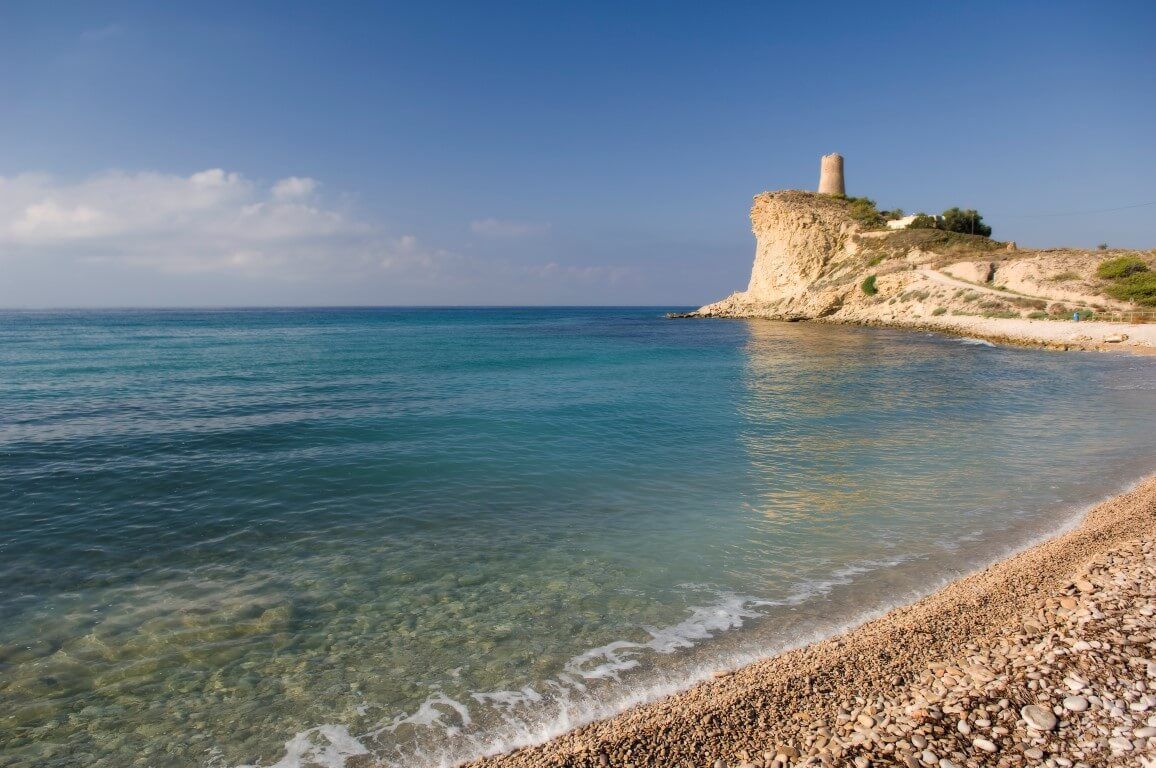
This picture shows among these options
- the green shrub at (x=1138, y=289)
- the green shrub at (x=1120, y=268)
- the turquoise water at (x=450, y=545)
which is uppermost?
the green shrub at (x=1120, y=268)

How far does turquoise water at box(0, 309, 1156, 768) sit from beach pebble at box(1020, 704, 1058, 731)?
6.11 ft

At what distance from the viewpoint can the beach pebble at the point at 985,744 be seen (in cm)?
392

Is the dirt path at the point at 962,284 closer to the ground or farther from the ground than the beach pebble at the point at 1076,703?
farther from the ground

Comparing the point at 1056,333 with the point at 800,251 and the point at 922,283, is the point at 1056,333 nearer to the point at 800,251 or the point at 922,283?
the point at 922,283

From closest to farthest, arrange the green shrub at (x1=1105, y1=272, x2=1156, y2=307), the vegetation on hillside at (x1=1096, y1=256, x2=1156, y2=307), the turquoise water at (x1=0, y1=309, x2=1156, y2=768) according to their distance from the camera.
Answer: the turquoise water at (x1=0, y1=309, x2=1156, y2=768), the green shrub at (x1=1105, y1=272, x2=1156, y2=307), the vegetation on hillside at (x1=1096, y1=256, x2=1156, y2=307)

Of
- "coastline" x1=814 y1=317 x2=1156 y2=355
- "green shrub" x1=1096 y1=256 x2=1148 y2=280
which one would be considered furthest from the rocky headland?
"green shrub" x1=1096 y1=256 x2=1148 y2=280

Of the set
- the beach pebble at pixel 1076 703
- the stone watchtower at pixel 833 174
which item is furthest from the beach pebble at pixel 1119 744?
the stone watchtower at pixel 833 174

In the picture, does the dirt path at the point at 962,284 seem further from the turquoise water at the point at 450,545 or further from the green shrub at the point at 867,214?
the turquoise water at the point at 450,545

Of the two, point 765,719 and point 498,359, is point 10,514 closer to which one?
point 765,719

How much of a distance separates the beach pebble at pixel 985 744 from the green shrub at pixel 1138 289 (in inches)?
1983

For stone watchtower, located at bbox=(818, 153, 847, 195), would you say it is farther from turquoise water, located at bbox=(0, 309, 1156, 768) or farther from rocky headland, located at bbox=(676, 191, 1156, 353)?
turquoise water, located at bbox=(0, 309, 1156, 768)

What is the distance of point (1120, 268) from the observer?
41.7m

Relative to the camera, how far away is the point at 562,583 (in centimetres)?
700

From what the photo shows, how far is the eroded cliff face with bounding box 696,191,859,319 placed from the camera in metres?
66.8
